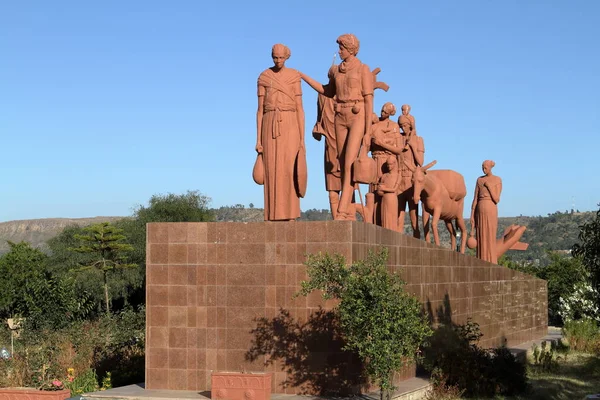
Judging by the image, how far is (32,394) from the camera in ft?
47.3

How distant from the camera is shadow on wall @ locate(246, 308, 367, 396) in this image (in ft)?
49.2

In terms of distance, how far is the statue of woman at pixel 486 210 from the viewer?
25.7 m

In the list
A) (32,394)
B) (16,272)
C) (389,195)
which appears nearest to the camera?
(32,394)

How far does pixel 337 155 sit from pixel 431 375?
4194 mm

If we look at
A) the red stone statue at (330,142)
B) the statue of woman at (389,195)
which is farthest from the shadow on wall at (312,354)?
the statue of woman at (389,195)

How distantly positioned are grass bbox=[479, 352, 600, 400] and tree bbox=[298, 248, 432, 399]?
3.73 m

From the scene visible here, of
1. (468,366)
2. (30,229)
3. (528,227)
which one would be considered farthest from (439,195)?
(30,229)

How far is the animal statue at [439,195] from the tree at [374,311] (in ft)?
30.9

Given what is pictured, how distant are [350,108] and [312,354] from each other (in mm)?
4399

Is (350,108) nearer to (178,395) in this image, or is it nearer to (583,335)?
(178,395)

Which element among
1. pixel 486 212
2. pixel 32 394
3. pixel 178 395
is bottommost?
pixel 178 395

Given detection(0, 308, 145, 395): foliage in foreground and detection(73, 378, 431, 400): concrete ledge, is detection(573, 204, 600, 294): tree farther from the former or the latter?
detection(0, 308, 145, 395): foliage in foreground

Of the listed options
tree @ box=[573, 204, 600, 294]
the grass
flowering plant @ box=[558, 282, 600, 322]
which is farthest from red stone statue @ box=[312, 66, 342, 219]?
flowering plant @ box=[558, 282, 600, 322]

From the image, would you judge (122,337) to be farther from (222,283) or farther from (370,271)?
(370,271)
